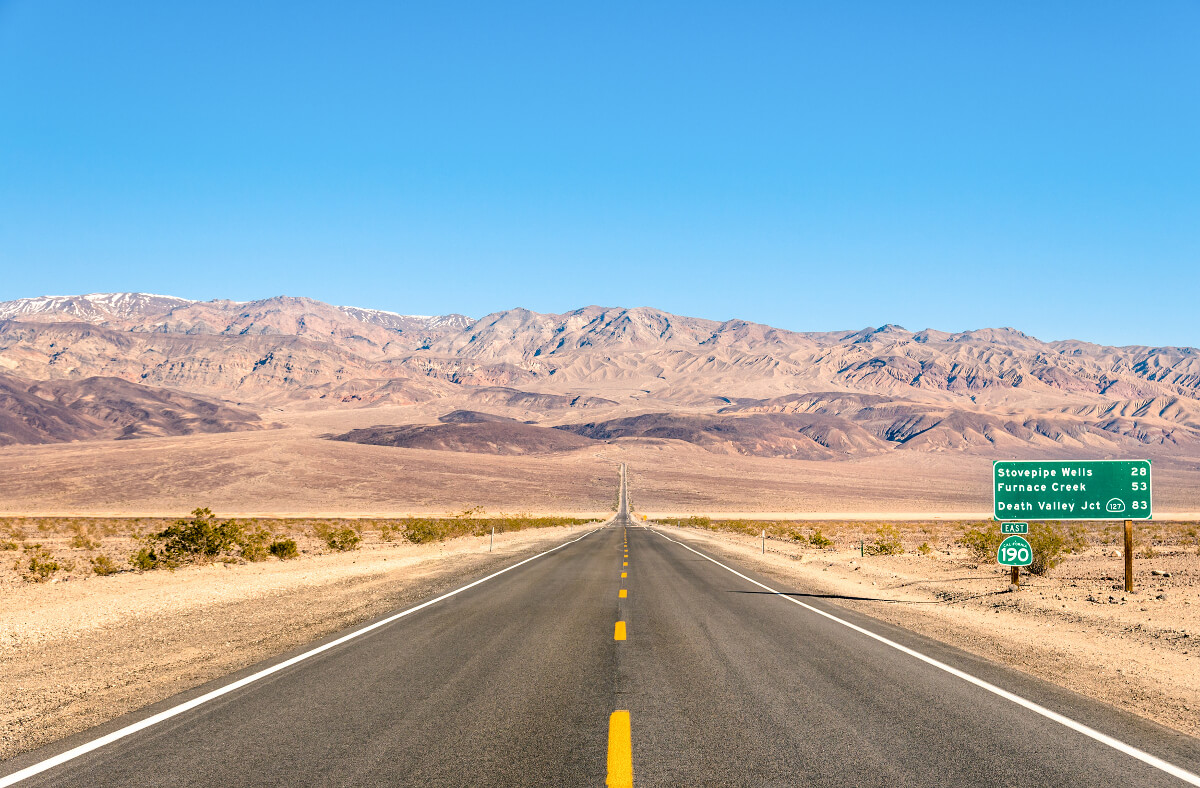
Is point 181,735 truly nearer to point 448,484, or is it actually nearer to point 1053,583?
point 1053,583

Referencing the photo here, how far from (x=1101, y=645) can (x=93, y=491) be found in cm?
11746

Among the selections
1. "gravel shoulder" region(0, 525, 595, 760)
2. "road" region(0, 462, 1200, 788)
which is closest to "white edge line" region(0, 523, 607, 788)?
"road" region(0, 462, 1200, 788)

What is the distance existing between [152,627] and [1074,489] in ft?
62.1

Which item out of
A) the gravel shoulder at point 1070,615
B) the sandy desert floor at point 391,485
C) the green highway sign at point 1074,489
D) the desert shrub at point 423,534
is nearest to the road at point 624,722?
the gravel shoulder at point 1070,615

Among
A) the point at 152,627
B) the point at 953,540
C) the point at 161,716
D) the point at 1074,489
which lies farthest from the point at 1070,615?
Result: the point at 953,540

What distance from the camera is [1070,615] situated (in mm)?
15055

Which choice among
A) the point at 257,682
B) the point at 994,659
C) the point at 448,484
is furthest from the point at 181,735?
the point at 448,484

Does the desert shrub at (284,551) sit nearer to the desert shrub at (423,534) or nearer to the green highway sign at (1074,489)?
the desert shrub at (423,534)

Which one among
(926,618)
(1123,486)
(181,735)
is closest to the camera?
Result: (181,735)

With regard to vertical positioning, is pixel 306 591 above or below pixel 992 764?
below

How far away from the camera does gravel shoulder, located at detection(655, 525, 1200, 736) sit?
9.33 meters

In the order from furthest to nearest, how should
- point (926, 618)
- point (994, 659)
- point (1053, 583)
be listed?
point (1053, 583)
point (926, 618)
point (994, 659)

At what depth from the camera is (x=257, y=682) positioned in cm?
844

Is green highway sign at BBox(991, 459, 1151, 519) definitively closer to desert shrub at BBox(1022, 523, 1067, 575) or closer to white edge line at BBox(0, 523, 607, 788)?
desert shrub at BBox(1022, 523, 1067, 575)
